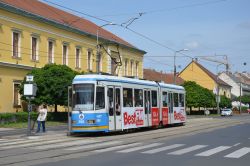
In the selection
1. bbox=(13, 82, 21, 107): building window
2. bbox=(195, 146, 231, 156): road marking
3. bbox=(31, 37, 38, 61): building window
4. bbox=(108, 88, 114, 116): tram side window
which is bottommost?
bbox=(195, 146, 231, 156): road marking

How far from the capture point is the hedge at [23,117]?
124 feet

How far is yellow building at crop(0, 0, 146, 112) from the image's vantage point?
42.8 meters

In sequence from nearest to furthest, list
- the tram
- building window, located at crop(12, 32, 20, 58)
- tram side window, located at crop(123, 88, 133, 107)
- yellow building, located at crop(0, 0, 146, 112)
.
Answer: the tram → tram side window, located at crop(123, 88, 133, 107) → yellow building, located at crop(0, 0, 146, 112) → building window, located at crop(12, 32, 20, 58)

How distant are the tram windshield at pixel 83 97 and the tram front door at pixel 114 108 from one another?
118 cm

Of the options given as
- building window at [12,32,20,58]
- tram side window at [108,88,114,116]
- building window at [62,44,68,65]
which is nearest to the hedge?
building window at [12,32,20,58]

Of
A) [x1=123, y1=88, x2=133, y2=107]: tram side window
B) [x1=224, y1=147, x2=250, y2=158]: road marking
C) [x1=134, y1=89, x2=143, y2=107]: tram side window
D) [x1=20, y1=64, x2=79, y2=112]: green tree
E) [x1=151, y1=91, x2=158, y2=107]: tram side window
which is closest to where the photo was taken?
[x1=224, y1=147, x2=250, y2=158]: road marking

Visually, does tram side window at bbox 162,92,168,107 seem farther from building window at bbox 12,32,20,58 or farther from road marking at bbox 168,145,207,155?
building window at bbox 12,32,20,58

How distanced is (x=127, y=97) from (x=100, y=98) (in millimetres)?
2879

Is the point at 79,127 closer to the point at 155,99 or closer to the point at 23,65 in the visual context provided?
the point at 155,99

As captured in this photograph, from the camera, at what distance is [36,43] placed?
47844mm

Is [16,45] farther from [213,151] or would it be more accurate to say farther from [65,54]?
[213,151]

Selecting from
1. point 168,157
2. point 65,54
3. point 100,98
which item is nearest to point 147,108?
point 100,98

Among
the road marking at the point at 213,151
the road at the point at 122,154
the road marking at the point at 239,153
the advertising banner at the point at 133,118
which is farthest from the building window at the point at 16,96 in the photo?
the road marking at the point at 239,153

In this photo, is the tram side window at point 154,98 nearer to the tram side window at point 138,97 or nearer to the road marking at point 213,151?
the tram side window at point 138,97
